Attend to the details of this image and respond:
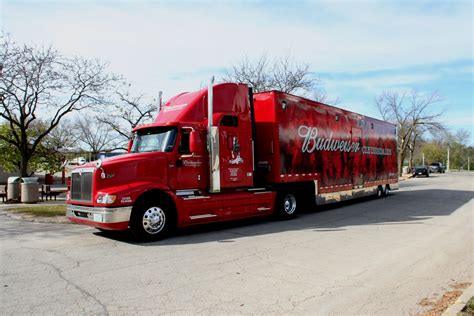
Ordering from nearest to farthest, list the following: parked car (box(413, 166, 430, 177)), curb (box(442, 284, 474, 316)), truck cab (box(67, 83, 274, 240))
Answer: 1. curb (box(442, 284, 474, 316))
2. truck cab (box(67, 83, 274, 240))
3. parked car (box(413, 166, 430, 177))

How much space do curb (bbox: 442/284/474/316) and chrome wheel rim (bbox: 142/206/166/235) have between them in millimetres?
5963

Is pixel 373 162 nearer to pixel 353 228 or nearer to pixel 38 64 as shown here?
pixel 353 228

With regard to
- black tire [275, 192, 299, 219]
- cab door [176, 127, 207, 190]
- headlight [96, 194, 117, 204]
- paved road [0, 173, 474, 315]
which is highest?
cab door [176, 127, 207, 190]

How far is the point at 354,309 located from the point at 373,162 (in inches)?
560

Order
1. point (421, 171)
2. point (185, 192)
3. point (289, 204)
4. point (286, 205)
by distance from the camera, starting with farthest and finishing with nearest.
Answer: point (421, 171)
point (289, 204)
point (286, 205)
point (185, 192)

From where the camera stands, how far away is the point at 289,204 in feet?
40.6

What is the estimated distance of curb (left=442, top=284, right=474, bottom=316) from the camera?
170 inches

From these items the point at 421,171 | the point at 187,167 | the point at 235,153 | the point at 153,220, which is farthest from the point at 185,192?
the point at 421,171

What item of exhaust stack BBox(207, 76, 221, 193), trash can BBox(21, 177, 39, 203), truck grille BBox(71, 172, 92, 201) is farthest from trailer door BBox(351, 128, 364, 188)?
trash can BBox(21, 177, 39, 203)

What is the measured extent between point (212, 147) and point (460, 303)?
648 centimetres

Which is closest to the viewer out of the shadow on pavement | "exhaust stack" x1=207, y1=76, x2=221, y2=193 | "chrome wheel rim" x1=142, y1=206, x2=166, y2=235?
"chrome wheel rim" x1=142, y1=206, x2=166, y2=235

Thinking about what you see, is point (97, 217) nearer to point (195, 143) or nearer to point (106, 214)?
point (106, 214)

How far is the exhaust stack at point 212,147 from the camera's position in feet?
32.6

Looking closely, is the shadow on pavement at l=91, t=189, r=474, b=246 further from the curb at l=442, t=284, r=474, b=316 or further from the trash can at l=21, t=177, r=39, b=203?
the trash can at l=21, t=177, r=39, b=203
